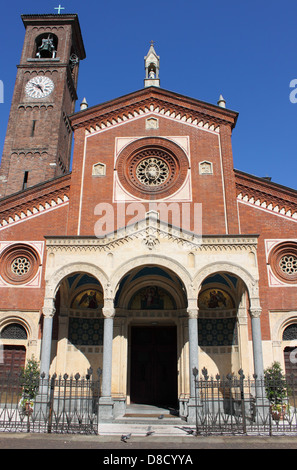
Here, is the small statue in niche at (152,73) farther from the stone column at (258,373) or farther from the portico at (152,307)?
the stone column at (258,373)

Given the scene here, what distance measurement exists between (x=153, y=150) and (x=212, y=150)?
299cm

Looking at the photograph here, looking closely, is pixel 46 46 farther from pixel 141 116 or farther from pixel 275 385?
pixel 275 385

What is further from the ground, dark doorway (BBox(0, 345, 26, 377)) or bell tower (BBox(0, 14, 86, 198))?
bell tower (BBox(0, 14, 86, 198))

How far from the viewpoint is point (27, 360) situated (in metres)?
16.7

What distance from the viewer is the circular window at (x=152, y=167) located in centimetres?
1909

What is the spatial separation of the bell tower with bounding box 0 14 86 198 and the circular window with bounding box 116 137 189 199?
23.2ft

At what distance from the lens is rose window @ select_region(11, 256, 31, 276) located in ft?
60.2

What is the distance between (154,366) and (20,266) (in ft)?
25.6

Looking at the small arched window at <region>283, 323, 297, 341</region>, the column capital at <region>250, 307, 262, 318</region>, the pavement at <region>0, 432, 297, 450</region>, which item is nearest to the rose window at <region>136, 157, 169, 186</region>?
the column capital at <region>250, 307, 262, 318</region>

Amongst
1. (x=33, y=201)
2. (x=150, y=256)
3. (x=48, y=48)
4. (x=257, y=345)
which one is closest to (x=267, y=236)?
(x=257, y=345)

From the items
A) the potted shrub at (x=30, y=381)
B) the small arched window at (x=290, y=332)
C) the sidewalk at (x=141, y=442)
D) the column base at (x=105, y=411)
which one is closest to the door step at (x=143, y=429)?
the column base at (x=105, y=411)

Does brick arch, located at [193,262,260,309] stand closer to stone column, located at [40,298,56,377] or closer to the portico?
the portico

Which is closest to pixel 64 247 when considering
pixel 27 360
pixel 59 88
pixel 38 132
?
pixel 27 360

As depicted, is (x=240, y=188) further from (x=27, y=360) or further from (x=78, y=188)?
(x=27, y=360)
